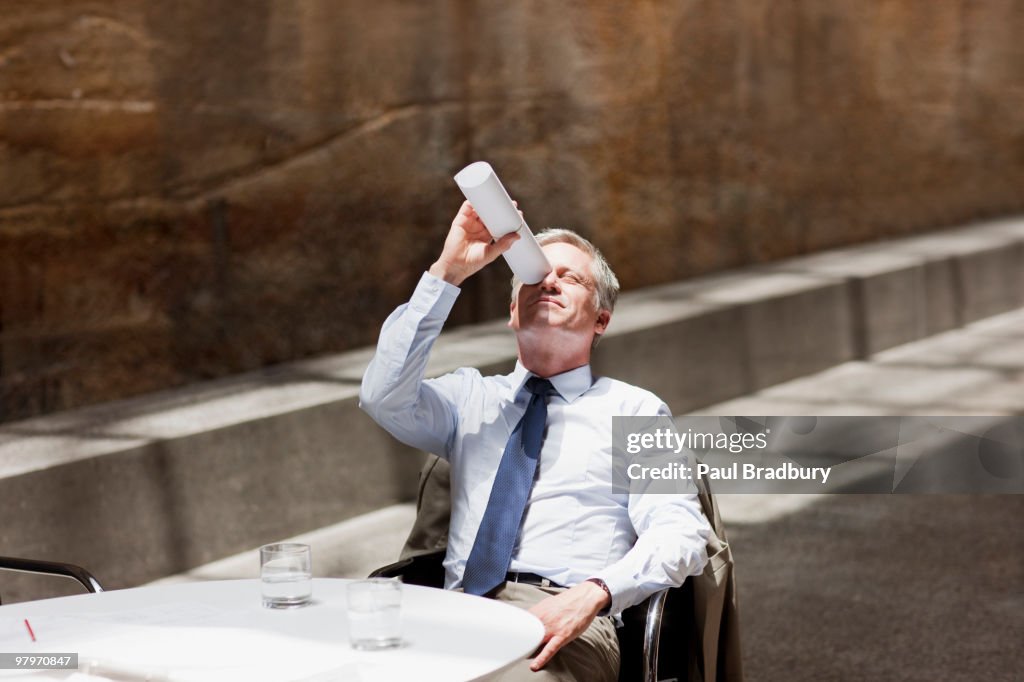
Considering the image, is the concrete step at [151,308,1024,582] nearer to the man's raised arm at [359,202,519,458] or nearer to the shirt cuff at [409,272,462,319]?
the man's raised arm at [359,202,519,458]

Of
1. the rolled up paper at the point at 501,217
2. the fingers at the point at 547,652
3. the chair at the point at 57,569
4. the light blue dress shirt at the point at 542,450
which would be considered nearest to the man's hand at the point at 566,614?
the fingers at the point at 547,652

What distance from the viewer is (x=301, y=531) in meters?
5.00

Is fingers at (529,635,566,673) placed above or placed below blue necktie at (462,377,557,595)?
below

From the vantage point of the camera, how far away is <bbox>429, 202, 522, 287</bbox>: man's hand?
2.56 metres

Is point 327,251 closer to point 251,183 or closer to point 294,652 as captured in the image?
point 251,183

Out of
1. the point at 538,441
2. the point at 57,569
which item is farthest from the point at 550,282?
the point at 57,569

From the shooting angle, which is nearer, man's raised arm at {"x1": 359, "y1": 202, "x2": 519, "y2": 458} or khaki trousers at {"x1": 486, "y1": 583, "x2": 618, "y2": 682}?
khaki trousers at {"x1": 486, "y1": 583, "x2": 618, "y2": 682}

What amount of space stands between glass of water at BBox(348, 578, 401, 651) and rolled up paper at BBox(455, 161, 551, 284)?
2.61 ft

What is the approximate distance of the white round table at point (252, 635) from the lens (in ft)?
5.95

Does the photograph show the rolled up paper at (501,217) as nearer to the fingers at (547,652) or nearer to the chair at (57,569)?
the fingers at (547,652)

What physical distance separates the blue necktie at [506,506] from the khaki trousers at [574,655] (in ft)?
0.15

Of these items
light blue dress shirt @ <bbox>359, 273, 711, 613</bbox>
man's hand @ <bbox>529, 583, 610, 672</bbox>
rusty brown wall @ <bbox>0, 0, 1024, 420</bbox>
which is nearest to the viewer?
man's hand @ <bbox>529, 583, 610, 672</bbox>

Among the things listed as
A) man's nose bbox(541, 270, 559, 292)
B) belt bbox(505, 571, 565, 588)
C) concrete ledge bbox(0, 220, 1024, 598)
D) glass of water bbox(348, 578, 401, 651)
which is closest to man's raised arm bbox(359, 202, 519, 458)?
man's nose bbox(541, 270, 559, 292)

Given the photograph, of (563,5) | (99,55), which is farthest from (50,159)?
(563,5)
